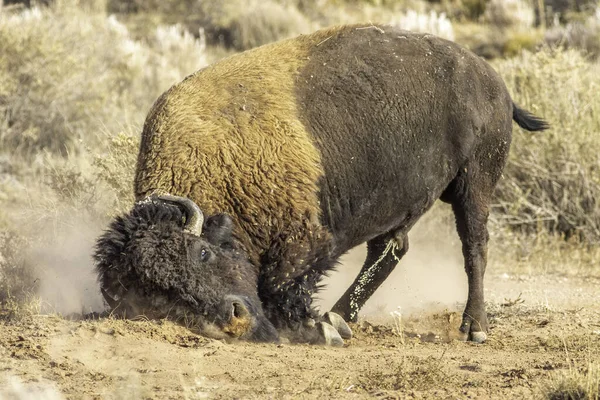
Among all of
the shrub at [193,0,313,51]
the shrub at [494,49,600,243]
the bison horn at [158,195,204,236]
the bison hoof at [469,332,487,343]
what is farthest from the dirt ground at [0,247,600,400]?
the shrub at [193,0,313,51]

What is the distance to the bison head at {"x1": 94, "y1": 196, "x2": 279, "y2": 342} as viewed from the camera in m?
5.12

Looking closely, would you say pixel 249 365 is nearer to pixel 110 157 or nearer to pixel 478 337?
pixel 478 337

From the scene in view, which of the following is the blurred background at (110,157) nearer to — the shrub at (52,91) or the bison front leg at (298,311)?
the shrub at (52,91)

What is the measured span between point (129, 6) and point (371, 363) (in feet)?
52.8

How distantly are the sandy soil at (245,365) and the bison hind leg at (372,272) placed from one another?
91cm

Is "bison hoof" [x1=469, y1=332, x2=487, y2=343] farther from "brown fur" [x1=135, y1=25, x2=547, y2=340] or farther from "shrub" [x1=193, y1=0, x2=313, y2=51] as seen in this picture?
"shrub" [x1=193, y1=0, x2=313, y2=51]

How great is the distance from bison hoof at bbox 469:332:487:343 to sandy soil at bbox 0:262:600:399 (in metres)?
0.28

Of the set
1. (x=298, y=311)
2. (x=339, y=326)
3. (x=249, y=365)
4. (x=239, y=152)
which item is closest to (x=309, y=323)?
(x=298, y=311)

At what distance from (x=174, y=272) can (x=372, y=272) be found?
2546 millimetres

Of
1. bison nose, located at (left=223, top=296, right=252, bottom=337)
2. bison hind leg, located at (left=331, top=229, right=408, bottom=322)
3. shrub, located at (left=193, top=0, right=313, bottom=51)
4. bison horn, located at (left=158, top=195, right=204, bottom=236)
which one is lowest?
shrub, located at (left=193, top=0, right=313, bottom=51)

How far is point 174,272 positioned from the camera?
5121 millimetres

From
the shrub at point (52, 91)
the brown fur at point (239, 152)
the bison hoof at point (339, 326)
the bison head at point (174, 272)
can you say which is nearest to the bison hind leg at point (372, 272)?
the bison hoof at point (339, 326)

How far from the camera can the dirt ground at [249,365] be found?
15.0 ft

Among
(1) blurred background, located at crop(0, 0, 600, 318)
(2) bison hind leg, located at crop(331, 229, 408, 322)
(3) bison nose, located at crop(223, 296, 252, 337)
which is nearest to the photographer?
(3) bison nose, located at crop(223, 296, 252, 337)
